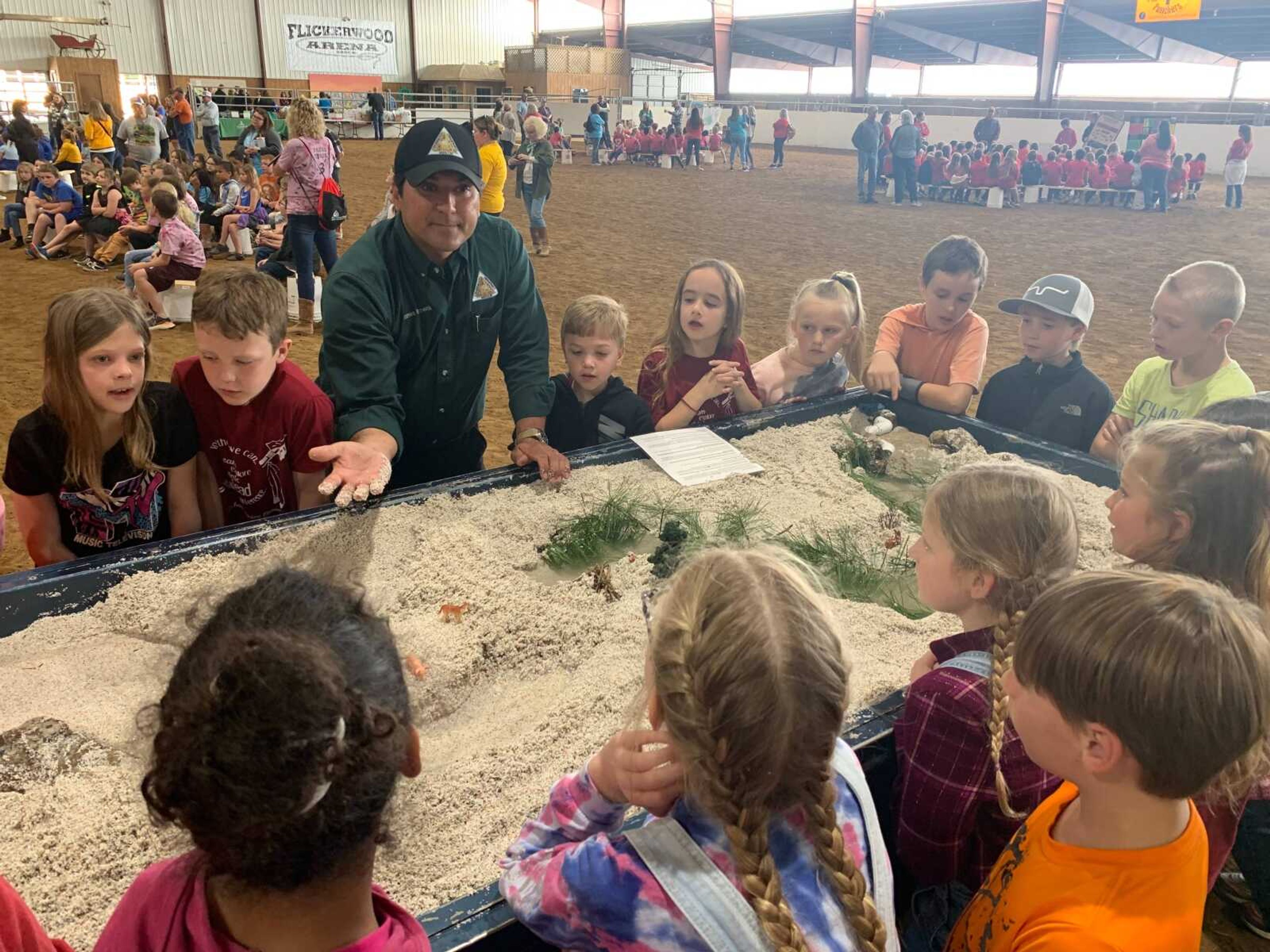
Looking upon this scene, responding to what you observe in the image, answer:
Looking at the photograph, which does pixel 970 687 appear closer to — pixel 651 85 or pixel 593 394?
pixel 593 394

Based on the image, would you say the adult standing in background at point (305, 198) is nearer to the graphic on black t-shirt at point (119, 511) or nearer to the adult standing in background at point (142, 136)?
the graphic on black t-shirt at point (119, 511)

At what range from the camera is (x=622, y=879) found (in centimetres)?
94

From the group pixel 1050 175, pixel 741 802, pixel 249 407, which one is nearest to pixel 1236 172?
pixel 1050 175

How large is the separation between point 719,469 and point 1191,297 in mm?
1576

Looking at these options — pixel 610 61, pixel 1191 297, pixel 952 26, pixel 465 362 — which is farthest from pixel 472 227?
pixel 610 61

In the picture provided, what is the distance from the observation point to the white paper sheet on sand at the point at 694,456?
280 cm

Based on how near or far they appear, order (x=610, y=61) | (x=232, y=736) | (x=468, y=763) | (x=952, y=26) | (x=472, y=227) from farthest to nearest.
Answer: (x=610, y=61) < (x=952, y=26) < (x=472, y=227) < (x=468, y=763) < (x=232, y=736)

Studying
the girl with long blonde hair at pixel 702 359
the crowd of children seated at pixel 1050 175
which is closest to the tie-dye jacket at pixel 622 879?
the girl with long blonde hair at pixel 702 359

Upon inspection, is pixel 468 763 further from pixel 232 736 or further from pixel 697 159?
pixel 697 159

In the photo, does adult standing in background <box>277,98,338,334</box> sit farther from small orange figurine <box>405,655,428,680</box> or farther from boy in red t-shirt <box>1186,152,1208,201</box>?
boy in red t-shirt <box>1186,152,1208,201</box>

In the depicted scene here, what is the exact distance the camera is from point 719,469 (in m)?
2.88

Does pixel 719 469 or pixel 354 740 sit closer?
pixel 354 740

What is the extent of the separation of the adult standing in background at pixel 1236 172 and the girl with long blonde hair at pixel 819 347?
14805 millimetres

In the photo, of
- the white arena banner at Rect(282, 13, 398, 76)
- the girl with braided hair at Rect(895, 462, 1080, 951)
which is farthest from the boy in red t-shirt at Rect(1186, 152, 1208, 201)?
the white arena banner at Rect(282, 13, 398, 76)
